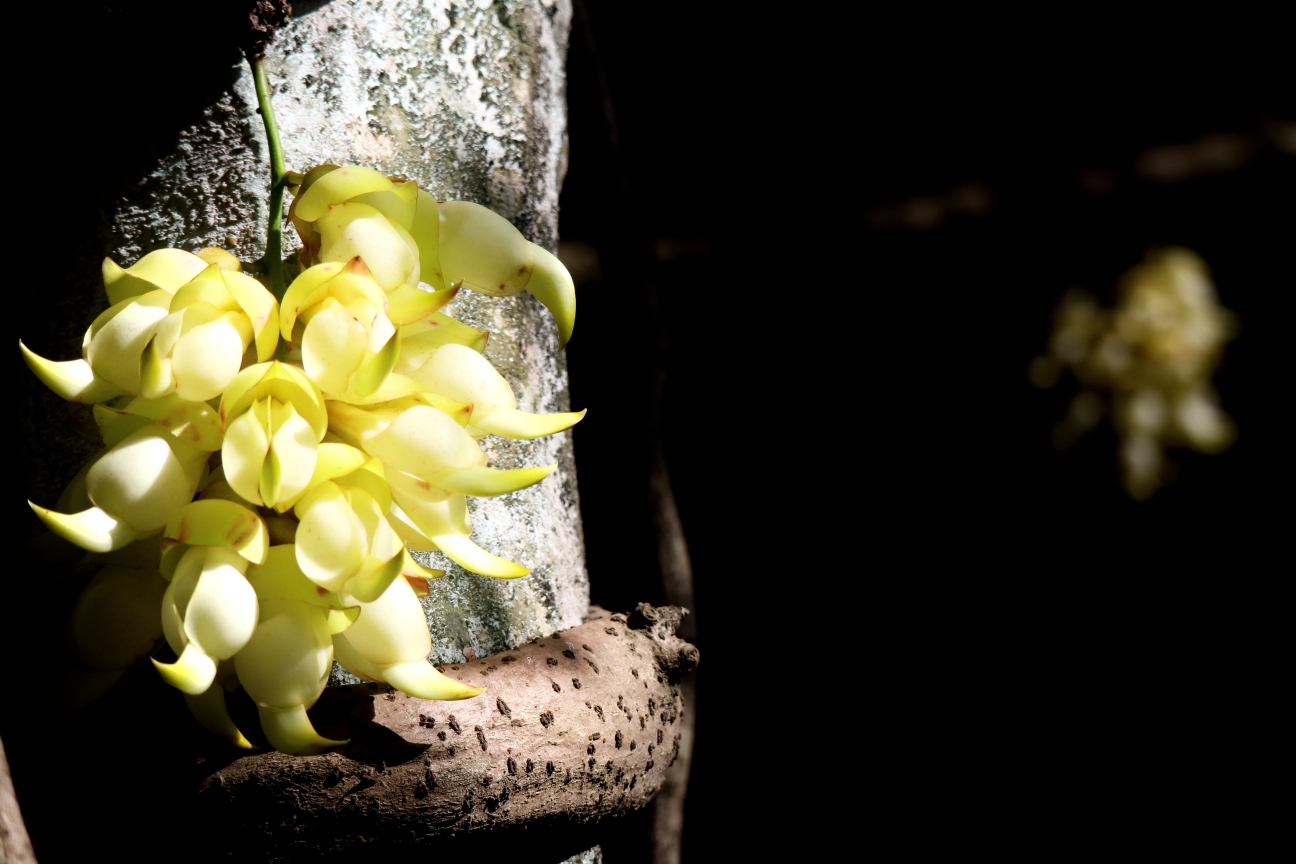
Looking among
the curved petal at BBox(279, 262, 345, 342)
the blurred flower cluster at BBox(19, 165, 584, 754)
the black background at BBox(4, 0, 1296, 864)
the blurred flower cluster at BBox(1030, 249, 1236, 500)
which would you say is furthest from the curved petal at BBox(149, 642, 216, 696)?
the blurred flower cluster at BBox(1030, 249, 1236, 500)

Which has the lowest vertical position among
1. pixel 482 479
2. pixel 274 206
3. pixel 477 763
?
pixel 477 763

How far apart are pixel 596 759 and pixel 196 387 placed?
22 centimetres

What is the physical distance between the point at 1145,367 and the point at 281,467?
170 centimetres

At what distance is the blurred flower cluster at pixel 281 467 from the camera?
12.3 inches

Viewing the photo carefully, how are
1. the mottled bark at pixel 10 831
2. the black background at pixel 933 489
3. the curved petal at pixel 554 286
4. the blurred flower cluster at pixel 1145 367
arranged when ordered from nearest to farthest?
the mottled bark at pixel 10 831
the curved petal at pixel 554 286
the blurred flower cluster at pixel 1145 367
the black background at pixel 933 489

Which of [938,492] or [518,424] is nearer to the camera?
[518,424]

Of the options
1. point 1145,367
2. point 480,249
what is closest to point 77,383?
point 480,249

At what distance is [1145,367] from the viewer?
1.71m

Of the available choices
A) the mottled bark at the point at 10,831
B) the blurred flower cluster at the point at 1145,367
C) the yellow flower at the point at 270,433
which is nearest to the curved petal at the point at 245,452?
the yellow flower at the point at 270,433

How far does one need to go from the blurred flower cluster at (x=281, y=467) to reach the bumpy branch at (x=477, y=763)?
0.03m

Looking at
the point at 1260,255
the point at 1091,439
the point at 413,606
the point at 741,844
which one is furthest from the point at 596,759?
the point at 1260,255

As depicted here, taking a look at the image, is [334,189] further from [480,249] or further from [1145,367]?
[1145,367]

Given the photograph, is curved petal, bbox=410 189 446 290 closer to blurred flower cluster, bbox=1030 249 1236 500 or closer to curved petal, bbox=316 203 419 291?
curved petal, bbox=316 203 419 291

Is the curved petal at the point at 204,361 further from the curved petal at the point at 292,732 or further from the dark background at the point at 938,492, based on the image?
the dark background at the point at 938,492
